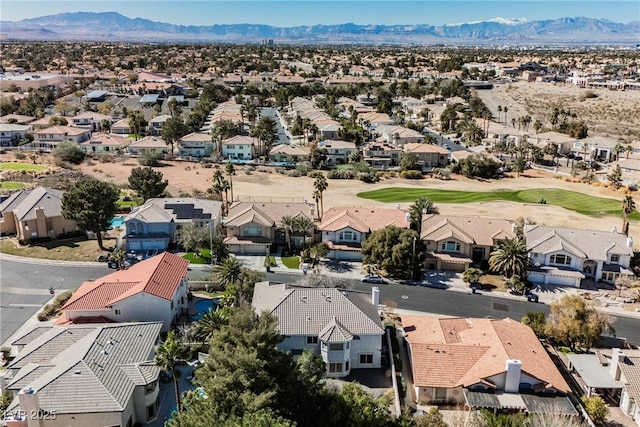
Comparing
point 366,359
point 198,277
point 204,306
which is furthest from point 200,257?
point 366,359

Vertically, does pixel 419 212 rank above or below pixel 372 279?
above

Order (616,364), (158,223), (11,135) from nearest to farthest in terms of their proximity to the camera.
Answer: (616,364) → (158,223) → (11,135)

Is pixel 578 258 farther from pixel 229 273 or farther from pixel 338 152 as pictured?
pixel 338 152

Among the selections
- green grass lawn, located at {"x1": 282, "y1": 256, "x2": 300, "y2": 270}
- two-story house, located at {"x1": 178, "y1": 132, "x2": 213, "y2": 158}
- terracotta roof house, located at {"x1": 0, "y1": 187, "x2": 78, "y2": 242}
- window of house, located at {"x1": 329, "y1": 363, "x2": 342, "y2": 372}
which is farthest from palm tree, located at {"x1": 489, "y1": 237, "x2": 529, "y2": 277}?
two-story house, located at {"x1": 178, "y1": 132, "x2": 213, "y2": 158}

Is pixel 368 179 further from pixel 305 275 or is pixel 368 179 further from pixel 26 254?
pixel 26 254

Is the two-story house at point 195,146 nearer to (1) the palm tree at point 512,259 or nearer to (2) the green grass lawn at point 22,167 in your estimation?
(2) the green grass lawn at point 22,167
